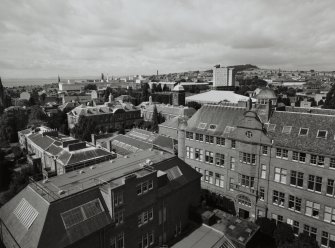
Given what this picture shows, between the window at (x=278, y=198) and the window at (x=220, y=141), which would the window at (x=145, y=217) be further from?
the window at (x=278, y=198)

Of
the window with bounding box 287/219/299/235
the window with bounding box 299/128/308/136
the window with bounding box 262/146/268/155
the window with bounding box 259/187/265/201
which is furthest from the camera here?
the window with bounding box 259/187/265/201

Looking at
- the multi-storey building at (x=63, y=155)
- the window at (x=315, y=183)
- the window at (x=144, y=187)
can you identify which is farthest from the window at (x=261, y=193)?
the multi-storey building at (x=63, y=155)

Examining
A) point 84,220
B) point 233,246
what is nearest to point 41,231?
point 84,220

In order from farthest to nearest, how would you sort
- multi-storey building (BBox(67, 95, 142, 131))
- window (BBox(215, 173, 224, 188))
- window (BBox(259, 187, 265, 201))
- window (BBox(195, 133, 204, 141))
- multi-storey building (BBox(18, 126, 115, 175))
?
multi-storey building (BBox(67, 95, 142, 131)) → multi-storey building (BBox(18, 126, 115, 175)) → window (BBox(195, 133, 204, 141)) → window (BBox(215, 173, 224, 188)) → window (BBox(259, 187, 265, 201))

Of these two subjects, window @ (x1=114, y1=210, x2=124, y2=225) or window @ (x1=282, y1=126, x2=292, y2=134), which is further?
window @ (x1=282, y1=126, x2=292, y2=134)

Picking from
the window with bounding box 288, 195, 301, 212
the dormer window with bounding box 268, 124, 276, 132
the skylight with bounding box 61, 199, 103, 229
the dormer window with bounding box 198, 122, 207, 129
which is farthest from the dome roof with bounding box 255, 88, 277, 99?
the skylight with bounding box 61, 199, 103, 229

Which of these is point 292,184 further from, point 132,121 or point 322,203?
point 132,121

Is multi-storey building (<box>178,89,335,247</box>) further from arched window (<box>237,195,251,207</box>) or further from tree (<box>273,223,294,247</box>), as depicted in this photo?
tree (<box>273,223,294,247</box>)
